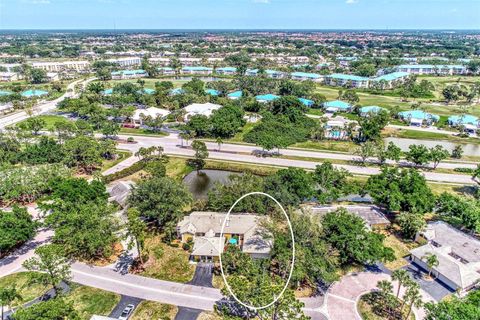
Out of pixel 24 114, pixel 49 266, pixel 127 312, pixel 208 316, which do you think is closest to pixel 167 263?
pixel 127 312

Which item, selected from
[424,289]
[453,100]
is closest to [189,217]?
[424,289]

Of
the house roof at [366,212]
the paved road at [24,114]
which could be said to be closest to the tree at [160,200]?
the house roof at [366,212]

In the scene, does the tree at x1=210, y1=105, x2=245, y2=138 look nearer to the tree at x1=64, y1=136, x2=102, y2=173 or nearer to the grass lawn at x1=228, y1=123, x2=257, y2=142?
the grass lawn at x1=228, y1=123, x2=257, y2=142

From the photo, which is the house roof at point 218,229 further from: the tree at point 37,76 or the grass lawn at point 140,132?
the tree at point 37,76

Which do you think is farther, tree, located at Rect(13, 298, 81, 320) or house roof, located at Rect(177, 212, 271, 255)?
house roof, located at Rect(177, 212, 271, 255)

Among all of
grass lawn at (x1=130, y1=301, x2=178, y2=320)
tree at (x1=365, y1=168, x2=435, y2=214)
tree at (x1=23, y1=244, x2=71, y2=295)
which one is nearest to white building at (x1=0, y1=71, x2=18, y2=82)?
tree at (x1=23, y1=244, x2=71, y2=295)
